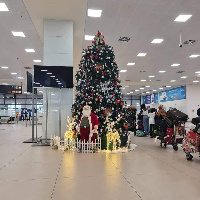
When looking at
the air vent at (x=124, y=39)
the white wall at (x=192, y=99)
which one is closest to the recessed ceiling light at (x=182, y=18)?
the air vent at (x=124, y=39)

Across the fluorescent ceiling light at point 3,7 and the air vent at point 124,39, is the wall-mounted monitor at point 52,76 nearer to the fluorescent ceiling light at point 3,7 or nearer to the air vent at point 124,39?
the fluorescent ceiling light at point 3,7

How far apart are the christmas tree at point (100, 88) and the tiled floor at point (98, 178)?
62.7 inches

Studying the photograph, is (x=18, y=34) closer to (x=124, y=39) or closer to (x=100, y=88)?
(x=124, y=39)

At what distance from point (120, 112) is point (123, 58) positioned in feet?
23.3

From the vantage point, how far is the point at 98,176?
11.4 ft

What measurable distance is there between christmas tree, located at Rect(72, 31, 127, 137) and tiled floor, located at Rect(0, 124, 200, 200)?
5.23ft

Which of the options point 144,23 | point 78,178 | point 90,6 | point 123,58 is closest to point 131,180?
point 78,178

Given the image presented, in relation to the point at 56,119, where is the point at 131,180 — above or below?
below

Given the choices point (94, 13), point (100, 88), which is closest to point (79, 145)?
point (100, 88)

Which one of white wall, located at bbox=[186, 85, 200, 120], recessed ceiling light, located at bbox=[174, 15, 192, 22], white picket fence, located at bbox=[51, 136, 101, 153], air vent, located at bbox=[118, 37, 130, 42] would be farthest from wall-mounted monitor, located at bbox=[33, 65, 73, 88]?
white wall, located at bbox=[186, 85, 200, 120]

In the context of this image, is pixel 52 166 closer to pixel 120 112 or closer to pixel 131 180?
pixel 131 180

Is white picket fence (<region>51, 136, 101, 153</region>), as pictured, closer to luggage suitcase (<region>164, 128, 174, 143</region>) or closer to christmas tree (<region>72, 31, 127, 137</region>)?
christmas tree (<region>72, 31, 127, 137</region>)

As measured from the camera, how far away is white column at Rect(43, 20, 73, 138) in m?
7.45

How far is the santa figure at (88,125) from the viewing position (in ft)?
19.4
